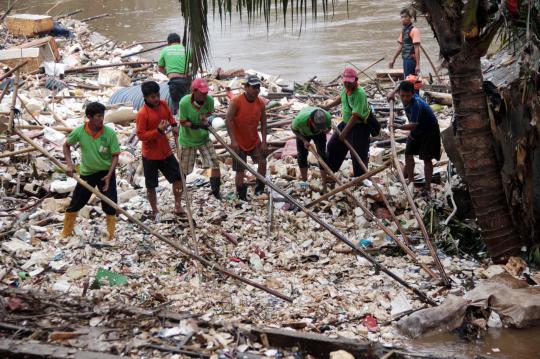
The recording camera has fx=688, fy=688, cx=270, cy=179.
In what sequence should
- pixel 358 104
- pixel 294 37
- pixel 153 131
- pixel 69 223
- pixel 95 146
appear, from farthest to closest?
pixel 294 37 → pixel 358 104 → pixel 153 131 → pixel 69 223 → pixel 95 146

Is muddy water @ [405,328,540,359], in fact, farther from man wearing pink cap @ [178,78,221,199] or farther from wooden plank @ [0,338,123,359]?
man wearing pink cap @ [178,78,221,199]

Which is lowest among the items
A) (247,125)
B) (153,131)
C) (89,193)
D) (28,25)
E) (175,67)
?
(89,193)

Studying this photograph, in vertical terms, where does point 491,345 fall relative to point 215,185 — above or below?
below

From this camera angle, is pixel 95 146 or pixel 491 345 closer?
pixel 491 345

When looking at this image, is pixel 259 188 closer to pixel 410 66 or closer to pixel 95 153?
pixel 95 153

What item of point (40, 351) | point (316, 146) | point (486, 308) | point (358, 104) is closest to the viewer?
point (40, 351)

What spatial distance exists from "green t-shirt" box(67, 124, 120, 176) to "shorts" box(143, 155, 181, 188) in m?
0.59

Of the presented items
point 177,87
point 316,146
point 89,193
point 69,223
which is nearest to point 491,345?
point 316,146

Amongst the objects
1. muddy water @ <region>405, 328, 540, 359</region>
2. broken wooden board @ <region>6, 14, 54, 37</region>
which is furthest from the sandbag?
broken wooden board @ <region>6, 14, 54, 37</region>

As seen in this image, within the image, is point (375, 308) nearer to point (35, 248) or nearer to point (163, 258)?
point (163, 258)

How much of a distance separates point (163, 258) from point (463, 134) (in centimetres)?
291

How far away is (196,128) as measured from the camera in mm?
7332

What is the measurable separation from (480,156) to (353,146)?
6.86 feet

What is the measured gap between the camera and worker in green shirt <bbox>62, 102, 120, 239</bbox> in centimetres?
652
